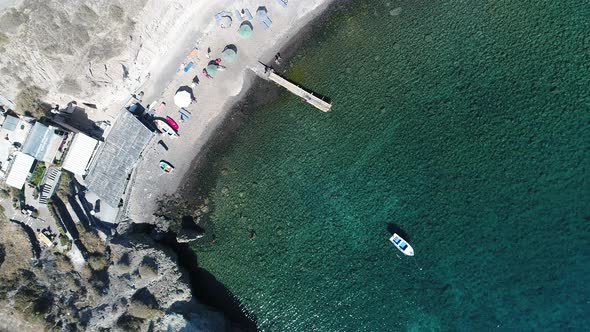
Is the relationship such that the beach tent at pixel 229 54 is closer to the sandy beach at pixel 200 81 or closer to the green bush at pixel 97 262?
the sandy beach at pixel 200 81

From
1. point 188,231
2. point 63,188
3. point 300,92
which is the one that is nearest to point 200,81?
point 300,92

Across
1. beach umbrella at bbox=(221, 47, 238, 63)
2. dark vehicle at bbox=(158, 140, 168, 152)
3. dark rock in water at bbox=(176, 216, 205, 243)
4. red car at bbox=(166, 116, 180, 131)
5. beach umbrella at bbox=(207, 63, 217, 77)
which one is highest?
beach umbrella at bbox=(221, 47, 238, 63)

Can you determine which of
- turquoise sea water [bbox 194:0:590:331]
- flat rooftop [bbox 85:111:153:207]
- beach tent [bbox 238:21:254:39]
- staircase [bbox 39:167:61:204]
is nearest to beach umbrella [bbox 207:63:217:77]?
beach tent [bbox 238:21:254:39]

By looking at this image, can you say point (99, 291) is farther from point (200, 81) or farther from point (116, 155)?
point (200, 81)

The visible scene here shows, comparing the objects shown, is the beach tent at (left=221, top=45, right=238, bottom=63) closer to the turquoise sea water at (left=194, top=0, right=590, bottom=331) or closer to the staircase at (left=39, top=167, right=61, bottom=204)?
the turquoise sea water at (left=194, top=0, right=590, bottom=331)

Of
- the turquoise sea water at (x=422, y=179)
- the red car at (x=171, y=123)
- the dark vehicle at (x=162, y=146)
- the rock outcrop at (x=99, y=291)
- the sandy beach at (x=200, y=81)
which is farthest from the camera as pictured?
the dark vehicle at (x=162, y=146)

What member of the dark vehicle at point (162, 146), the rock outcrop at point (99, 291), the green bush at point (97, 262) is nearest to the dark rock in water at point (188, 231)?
the rock outcrop at point (99, 291)
